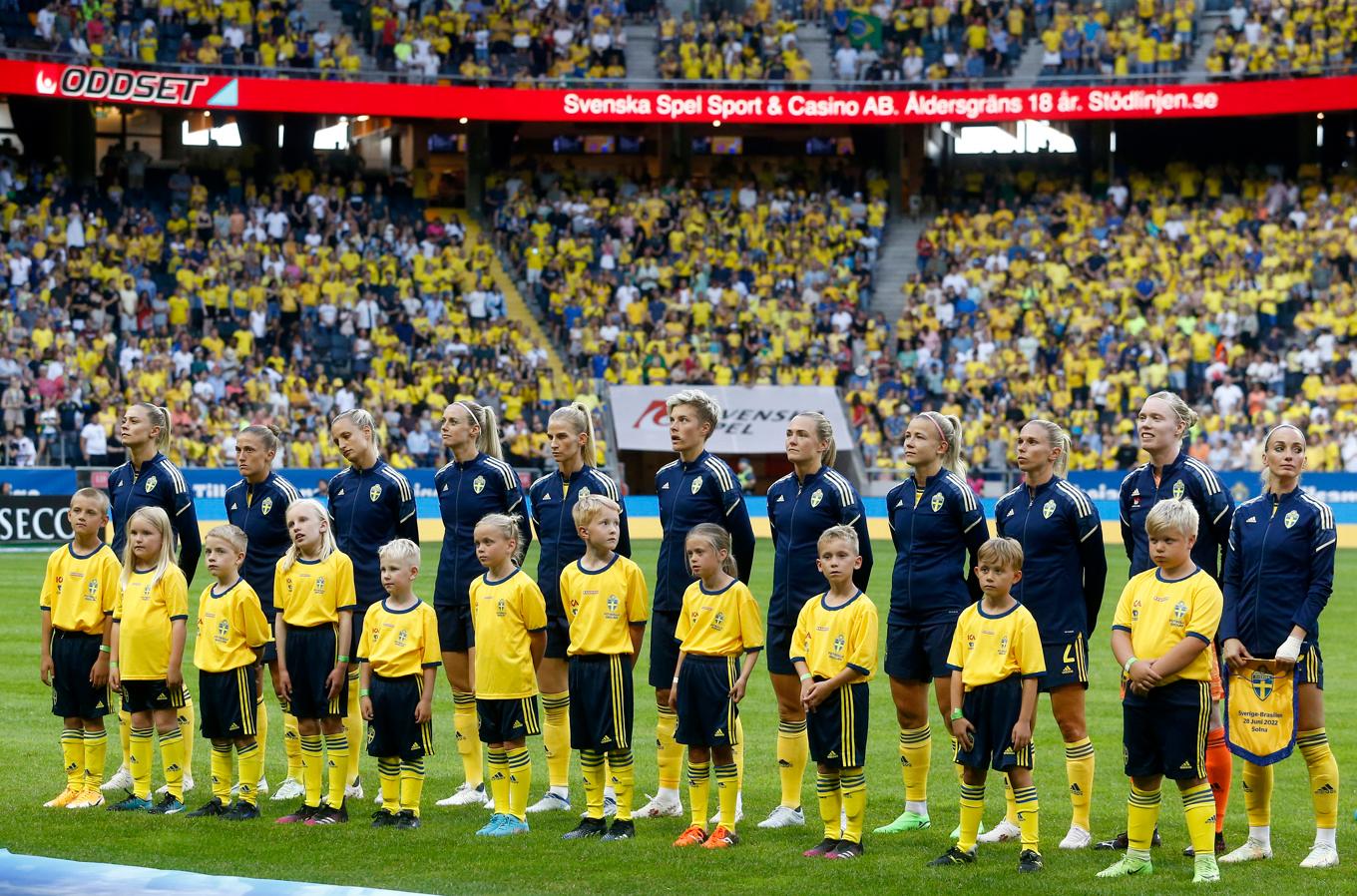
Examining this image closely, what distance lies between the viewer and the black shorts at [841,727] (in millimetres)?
8844

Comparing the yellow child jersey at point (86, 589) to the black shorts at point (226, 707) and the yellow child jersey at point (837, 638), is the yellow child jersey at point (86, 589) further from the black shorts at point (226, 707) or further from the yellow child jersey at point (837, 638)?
the yellow child jersey at point (837, 638)

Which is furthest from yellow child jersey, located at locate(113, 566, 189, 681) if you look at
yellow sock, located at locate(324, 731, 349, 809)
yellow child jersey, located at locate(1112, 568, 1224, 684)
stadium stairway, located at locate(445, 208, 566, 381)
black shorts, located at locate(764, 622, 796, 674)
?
stadium stairway, located at locate(445, 208, 566, 381)

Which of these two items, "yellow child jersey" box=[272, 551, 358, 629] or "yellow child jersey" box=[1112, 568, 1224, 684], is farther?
"yellow child jersey" box=[272, 551, 358, 629]

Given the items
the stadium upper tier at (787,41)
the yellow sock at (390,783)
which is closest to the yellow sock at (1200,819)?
the yellow sock at (390,783)

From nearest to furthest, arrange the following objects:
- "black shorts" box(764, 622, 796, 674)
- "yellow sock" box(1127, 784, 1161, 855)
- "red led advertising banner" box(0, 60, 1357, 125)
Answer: "yellow sock" box(1127, 784, 1161, 855) → "black shorts" box(764, 622, 796, 674) → "red led advertising banner" box(0, 60, 1357, 125)

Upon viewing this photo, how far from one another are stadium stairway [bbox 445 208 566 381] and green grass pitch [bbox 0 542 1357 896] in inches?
962

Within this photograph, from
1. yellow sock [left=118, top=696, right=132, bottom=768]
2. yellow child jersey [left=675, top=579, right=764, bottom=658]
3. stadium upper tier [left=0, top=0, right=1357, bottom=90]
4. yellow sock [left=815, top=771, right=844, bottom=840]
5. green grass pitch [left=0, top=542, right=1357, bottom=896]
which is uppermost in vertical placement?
stadium upper tier [left=0, top=0, right=1357, bottom=90]

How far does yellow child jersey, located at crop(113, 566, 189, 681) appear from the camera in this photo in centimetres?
993

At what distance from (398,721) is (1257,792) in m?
4.29

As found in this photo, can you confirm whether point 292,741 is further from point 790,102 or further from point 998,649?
point 790,102

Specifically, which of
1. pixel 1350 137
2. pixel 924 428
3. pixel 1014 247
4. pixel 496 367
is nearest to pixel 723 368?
pixel 496 367

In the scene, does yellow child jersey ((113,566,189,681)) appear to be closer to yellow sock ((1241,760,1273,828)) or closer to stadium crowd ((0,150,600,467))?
yellow sock ((1241,760,1273,828))

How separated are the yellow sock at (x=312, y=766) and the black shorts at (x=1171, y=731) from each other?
4242 millimetres

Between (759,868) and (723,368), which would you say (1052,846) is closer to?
(759,868)
